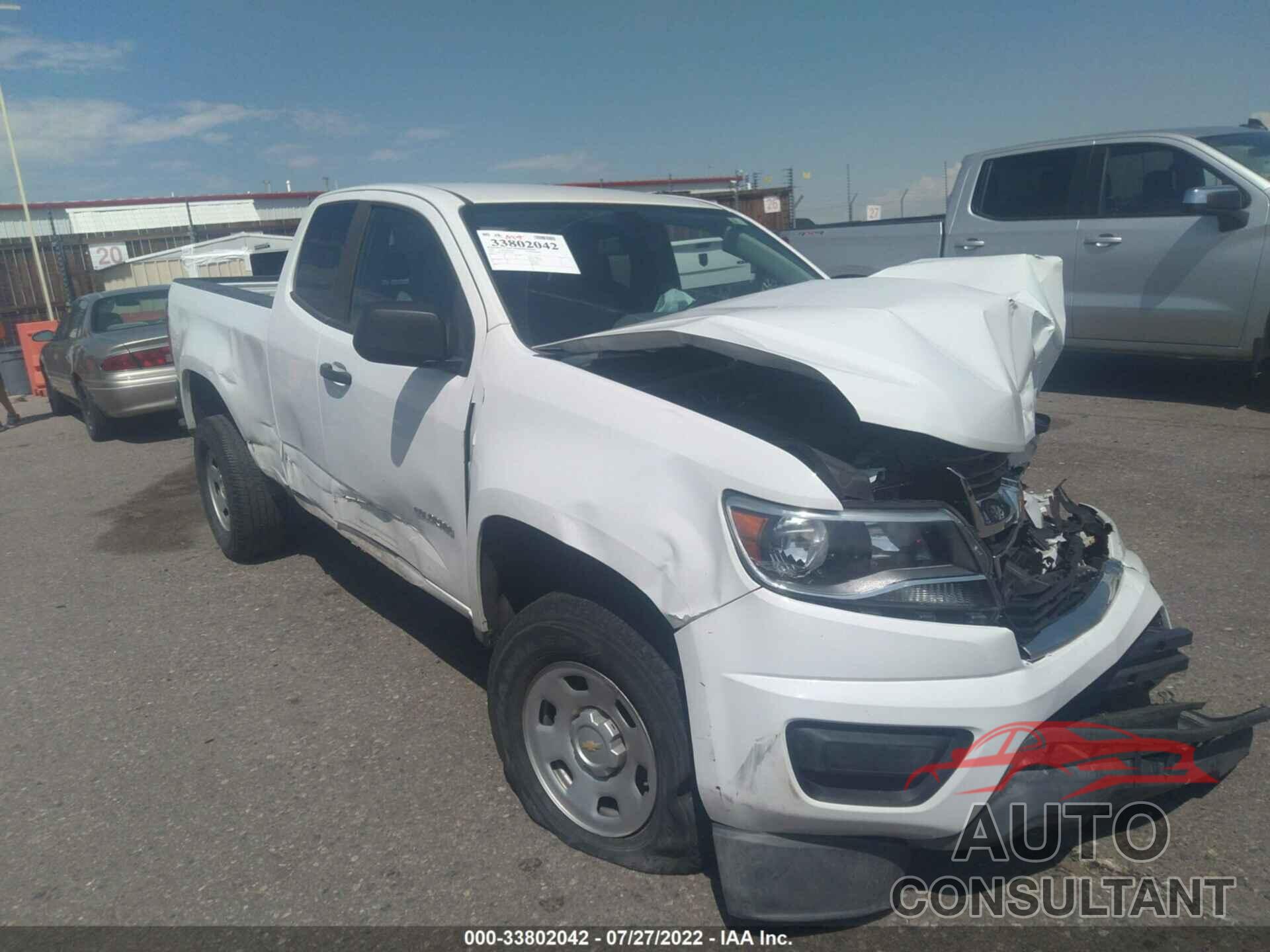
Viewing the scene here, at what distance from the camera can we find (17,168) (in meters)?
18.7

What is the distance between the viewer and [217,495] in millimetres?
5477

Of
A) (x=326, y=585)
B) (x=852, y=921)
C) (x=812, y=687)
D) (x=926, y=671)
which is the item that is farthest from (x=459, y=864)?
(x=326, y=585)

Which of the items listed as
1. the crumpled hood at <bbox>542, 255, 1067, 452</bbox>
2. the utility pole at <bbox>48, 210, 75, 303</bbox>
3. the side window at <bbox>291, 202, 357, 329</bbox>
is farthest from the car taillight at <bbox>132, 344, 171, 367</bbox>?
the utility pole at <bbox>48, 210, 75, 303</bbox>

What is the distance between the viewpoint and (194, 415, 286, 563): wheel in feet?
16.4

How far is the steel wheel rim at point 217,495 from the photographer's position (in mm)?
5379

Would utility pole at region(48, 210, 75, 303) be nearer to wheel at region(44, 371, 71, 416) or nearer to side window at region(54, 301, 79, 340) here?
wheel at region(44, 371, 71, 416)

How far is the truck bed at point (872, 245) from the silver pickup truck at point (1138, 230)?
A: 3 cm

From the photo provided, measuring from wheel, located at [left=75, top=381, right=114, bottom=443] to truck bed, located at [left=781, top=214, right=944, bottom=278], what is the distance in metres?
7.36

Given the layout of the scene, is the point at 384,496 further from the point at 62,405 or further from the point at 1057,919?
the point at 62,405

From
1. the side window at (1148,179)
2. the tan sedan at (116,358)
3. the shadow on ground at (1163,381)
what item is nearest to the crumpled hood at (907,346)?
the side window at (1148,179)

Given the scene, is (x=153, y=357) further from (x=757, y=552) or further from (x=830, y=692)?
(x=830, y=692)

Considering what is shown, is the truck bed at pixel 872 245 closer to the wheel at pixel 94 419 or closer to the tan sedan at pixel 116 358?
the tan sedan at pixel 116 358

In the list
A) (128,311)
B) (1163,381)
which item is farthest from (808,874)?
(128,311)

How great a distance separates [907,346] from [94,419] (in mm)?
9947
